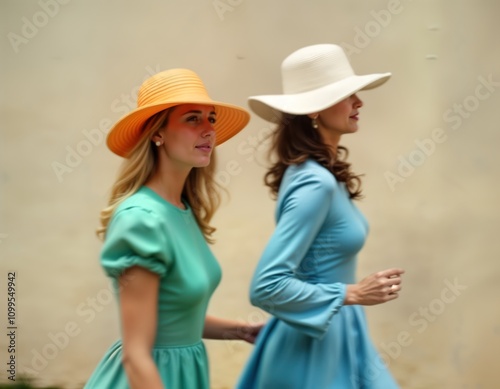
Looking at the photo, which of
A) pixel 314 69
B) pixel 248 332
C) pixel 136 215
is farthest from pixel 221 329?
pixel 314 69

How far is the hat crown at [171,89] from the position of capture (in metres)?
2.47

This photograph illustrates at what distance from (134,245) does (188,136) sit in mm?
423

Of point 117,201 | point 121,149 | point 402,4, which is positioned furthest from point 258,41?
point 117,201

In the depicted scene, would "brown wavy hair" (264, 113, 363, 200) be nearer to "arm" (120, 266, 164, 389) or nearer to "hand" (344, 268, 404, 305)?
"hand" (344, 268, 404, 305)

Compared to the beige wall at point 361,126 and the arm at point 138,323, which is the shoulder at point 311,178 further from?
the beige wall at point 361,126

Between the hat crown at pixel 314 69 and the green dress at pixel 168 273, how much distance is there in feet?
2.17

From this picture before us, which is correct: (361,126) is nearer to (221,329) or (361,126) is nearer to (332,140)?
(332,140)

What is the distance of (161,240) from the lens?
2248mm

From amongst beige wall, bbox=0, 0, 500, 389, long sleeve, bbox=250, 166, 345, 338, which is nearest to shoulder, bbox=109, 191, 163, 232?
long sleeve, bbox=250, 166, 345, 338

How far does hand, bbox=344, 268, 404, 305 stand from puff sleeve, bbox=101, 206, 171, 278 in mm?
629

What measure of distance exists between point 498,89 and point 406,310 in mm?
1210

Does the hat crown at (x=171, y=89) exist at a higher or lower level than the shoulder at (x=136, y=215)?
higher

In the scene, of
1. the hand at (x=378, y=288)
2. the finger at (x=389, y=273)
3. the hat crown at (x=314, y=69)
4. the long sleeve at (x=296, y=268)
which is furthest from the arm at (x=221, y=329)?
the hat crown at (x=314, y=69)

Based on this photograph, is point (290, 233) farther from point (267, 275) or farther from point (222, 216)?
point (222, 216)
